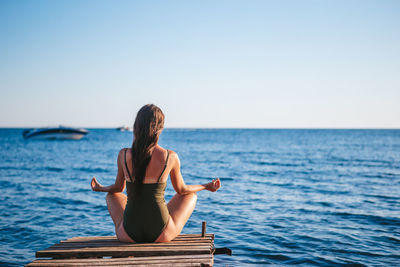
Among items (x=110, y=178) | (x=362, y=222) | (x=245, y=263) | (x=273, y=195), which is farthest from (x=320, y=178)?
(x=245, y=263)

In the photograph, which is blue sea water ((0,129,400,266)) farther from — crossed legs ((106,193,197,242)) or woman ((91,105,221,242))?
woman ((91,105,221,242))

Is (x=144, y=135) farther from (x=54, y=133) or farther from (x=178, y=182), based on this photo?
(x=54, y=133)

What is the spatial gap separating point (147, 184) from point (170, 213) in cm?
71

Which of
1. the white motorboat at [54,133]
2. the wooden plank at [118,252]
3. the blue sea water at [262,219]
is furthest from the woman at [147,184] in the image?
the white motorboat at [54,133]

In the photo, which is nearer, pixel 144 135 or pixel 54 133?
pixel 144 135

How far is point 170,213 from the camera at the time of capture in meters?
4.75

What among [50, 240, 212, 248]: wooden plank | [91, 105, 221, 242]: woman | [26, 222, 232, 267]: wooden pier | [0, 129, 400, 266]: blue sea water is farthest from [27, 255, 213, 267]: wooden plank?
[0, 129, 400, 266]: blue sea water

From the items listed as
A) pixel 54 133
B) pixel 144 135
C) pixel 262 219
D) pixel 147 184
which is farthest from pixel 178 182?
pixel 54 133

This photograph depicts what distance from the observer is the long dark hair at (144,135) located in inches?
163

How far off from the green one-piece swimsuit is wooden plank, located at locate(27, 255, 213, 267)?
561 mm

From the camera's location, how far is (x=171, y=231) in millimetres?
4605

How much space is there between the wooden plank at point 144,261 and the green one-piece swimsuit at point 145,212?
561mm

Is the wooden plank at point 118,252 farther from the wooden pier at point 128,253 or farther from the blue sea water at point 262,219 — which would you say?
the blue sea water at point 262,219

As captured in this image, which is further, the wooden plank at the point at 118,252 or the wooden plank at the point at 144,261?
the wooden plank at the point at 118,252
